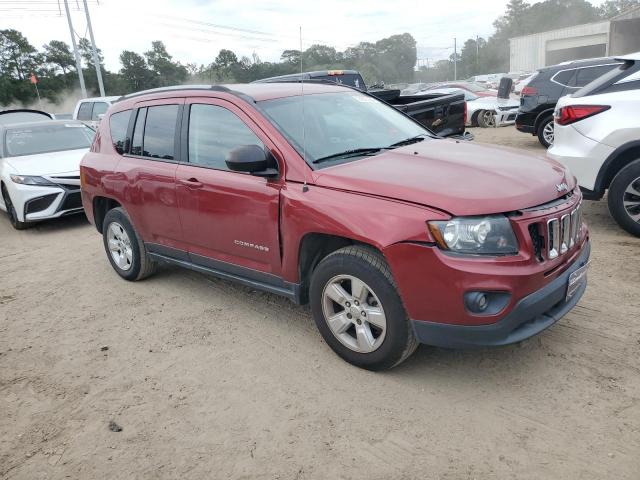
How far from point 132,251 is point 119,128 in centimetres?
121

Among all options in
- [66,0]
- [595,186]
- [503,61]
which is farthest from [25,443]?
[503,61]

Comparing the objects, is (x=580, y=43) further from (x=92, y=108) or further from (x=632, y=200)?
(x=632, y=200)

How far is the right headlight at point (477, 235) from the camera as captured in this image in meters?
2.69

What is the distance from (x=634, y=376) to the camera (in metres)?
2.97

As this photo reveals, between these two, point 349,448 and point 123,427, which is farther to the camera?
point 123,427

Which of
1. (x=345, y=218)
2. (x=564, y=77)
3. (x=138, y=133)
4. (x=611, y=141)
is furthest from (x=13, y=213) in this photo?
(x=564, y=77)

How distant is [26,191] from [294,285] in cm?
564

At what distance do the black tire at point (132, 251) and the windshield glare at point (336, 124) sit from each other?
206cm

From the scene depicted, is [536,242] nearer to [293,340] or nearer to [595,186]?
[293,340]

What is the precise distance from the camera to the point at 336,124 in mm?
3863

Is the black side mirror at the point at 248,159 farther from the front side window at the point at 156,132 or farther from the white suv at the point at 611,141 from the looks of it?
the white suv at the point at 611,141

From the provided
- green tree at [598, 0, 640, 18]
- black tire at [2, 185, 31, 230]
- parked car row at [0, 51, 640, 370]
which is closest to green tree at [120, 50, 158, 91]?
black tire at [2, 185, 31, 230]

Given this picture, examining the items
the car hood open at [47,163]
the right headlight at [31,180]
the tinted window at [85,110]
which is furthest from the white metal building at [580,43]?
the right headlight at [31,180]

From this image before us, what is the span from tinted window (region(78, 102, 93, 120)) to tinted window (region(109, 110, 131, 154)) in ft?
30.9
